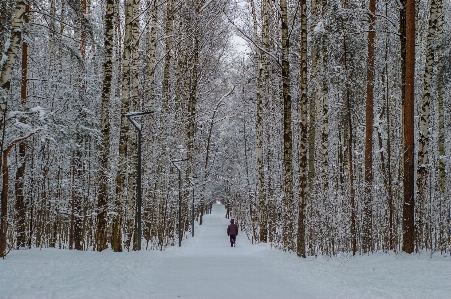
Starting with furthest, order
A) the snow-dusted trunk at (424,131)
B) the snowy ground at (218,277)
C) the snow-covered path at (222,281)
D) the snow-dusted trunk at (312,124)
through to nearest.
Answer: the snow-dusted trunk at (312,124) → the snow-dusted trunk at (424,131) → the snow-covered path at (222,281) → the snowy ground at (218,277)

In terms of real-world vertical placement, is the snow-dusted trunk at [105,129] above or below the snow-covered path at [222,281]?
above

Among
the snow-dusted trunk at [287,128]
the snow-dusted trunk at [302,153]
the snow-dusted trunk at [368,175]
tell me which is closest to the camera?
the snow-dusted trunk at [302,153]

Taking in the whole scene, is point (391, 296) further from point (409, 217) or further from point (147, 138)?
point (147, 138)

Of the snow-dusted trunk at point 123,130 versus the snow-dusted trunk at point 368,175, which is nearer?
the snow-dusted trunk at point 368,175

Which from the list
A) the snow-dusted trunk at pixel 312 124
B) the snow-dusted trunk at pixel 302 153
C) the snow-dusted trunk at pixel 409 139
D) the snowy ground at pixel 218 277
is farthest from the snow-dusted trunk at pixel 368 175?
the snow-dusted trunk at pixel 302 153

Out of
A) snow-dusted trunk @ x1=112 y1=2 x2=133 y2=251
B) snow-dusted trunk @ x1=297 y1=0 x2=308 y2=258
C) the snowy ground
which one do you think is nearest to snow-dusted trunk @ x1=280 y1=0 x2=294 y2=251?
snow-dusted trunk @ x1=297 y1=0 x2=308 y2=258

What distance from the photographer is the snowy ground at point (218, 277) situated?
7.89 meters

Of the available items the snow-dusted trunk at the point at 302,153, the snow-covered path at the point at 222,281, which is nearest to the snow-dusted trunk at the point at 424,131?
the snow-dusted trunk at the point at 302,153

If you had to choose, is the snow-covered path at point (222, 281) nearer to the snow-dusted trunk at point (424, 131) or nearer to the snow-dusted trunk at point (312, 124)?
the snow-dusted trunk at point (312, 124)

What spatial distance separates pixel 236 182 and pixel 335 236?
72.2ft

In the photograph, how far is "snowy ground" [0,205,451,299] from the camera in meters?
7.89

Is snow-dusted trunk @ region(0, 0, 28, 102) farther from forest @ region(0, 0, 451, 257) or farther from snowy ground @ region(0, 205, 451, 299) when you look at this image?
snowy ground @ region(0, 205, 451, 299)

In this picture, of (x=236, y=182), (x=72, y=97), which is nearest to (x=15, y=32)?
(x=72, y=97)

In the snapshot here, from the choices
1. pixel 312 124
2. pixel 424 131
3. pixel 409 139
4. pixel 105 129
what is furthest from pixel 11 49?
pixel 312 124
